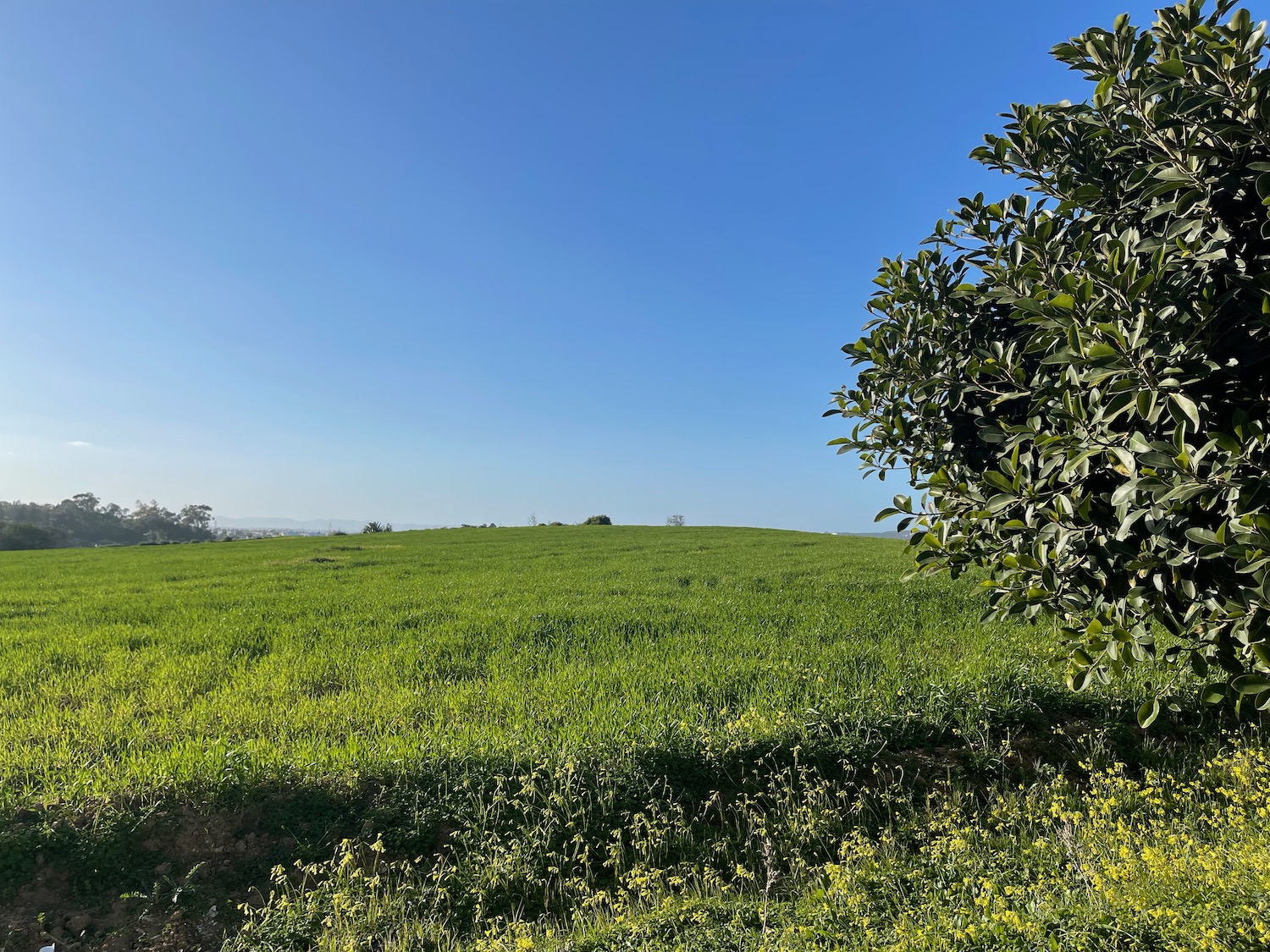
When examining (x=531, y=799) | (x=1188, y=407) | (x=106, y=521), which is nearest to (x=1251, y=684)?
(x=1188, y=407)

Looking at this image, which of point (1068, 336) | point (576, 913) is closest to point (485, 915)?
point (576, 913)

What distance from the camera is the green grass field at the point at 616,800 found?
3.26 m

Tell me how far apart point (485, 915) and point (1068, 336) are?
173 inches

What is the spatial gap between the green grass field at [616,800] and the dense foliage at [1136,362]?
1318 mm

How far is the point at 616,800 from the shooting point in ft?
14.5

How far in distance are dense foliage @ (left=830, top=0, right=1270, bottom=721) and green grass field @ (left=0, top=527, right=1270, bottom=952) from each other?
1.32m

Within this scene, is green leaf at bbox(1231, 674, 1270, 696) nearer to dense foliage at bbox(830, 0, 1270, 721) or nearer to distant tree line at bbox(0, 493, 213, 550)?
dense foliage at bbox(830, 0, 1270, 721)

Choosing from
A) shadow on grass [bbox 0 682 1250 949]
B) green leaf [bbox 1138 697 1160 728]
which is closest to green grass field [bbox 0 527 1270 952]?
shadow on grass [bbox 0 682 1250 949]

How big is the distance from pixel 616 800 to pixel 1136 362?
4.12 m

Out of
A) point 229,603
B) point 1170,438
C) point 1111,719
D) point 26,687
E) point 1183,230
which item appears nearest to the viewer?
point 1183,230

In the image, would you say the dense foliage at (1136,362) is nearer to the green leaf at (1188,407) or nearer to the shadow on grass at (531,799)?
the green leaf at (1188,407)

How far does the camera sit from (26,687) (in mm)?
6785

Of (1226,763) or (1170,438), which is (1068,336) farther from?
(1226,763)

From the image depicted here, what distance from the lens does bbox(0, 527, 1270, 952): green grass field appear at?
326 centimetres
